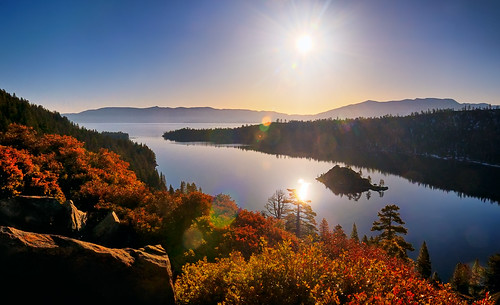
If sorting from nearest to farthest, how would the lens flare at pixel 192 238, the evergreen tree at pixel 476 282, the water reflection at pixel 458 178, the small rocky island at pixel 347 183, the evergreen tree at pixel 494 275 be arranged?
1. the lens flare at pixel 192 238
2. the evergreen tree at pixel 494 275
3. the evergreen tree at pixel 476 282
4. the water reflection at pixel 458 178
5. the small rocky island at pixel 347 183

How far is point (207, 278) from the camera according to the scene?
40.6 ft

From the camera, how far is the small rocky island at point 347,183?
5363 inches

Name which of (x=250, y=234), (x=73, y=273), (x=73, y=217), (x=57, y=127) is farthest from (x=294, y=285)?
(x=57, y=127)

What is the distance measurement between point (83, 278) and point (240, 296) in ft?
19.0

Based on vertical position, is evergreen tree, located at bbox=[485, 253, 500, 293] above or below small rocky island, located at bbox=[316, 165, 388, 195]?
above

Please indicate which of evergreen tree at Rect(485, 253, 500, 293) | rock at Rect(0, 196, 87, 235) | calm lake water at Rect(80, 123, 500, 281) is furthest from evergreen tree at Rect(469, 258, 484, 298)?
rock at Rect(0, 196, 87, 235)

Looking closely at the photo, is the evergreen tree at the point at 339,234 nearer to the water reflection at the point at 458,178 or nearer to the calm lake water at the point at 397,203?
the calm lake water at the point at 397,203

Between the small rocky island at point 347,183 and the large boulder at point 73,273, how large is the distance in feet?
425

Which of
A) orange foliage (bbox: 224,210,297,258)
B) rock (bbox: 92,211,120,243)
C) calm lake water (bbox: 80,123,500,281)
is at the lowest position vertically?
calm lake water (bbox: 80,123,500,281)

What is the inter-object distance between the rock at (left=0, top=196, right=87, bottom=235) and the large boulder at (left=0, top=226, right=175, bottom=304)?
6.74 m

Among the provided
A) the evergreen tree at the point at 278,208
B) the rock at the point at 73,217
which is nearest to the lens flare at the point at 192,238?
the rock at the point at 73,217

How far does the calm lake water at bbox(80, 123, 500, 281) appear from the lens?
75925 mm

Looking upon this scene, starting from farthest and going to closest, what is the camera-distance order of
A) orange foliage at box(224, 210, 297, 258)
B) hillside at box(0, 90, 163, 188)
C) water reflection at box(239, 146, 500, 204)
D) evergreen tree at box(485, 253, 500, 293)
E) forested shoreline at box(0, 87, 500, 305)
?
water reflection at box(239, 146, 500, 204), hillside at box(0, 90, 163, 188), evergreen tree at box(485, 253, 500, 293), orange foliage at box(224, 210, 297, 258), forested shoreline at box(0, 87, 500, 305)

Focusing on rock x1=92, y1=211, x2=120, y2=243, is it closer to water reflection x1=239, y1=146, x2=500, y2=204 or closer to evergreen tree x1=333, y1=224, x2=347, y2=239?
evergreen tree x1=333, y1=224, x2=347, y2=239
